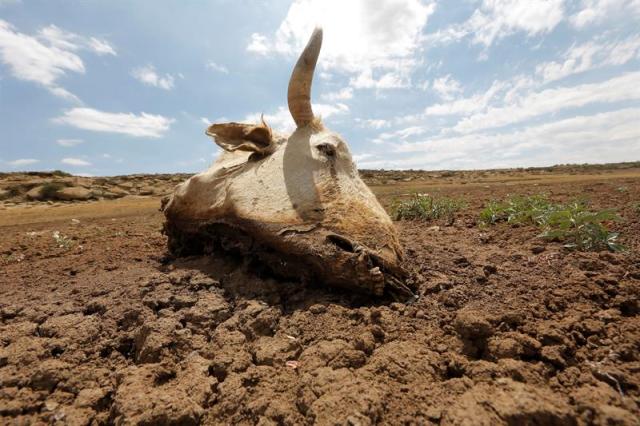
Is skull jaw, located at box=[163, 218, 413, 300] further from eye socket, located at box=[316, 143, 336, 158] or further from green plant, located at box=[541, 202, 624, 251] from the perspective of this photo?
green plant, located at box=[541, 202, 624, 251]

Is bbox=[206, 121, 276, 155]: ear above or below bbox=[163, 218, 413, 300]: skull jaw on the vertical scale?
above

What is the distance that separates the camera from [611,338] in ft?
6.36

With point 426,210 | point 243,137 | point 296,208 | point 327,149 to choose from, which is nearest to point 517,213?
point 426,210

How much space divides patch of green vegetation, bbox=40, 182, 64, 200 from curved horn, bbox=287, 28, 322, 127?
2100cm

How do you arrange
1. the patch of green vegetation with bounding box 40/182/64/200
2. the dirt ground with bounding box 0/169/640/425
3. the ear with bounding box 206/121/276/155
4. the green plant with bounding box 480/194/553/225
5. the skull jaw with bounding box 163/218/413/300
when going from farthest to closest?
1. the patch of green vegetation with bounding box 40/182/64/200
2. the green plant with bounding box 480/194/553/225
3. the ear with bounding box 206/121/276/155
4. the skull jaw with bounding box 163/218/413/300
5. the dirt ground with bounding box 0/169/640/425

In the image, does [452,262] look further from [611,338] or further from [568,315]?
[611,338]

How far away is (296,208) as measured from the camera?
9.53 ft

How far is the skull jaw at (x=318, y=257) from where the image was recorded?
252 cm

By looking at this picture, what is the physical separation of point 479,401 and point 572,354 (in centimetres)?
65

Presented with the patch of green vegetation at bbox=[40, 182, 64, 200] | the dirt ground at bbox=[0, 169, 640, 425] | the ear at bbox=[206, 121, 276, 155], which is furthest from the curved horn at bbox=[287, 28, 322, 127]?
the patch of green vegetation at bbox=[40, 182, 64, 200]

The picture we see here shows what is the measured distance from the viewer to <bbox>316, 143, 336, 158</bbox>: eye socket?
3323 mm

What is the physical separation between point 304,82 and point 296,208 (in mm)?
1238

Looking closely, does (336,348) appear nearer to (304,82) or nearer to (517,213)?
(304,82)

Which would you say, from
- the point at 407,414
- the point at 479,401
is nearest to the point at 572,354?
the point at 479,401
